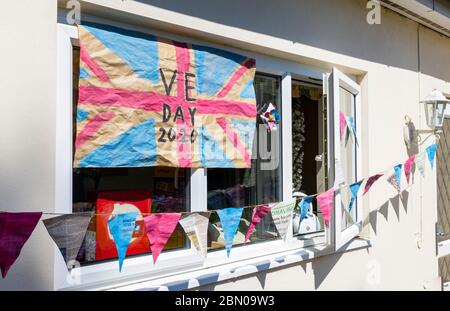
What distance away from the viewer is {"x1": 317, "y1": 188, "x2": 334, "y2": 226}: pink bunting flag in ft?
8.79

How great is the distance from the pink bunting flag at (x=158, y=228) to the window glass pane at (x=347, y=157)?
5.41ft

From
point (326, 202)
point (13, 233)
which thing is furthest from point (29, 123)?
point (326, 202)

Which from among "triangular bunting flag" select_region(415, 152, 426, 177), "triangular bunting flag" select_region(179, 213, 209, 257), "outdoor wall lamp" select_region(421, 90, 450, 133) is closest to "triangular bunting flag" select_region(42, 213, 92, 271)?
"triangular bunting flag" select_region(179, 213, 209, 257)

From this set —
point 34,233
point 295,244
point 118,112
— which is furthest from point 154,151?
point 295,244

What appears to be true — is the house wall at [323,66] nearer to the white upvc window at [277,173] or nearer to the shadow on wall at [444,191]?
the white upvc window at [277,173]

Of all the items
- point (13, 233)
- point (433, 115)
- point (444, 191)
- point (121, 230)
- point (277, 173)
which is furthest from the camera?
point (444, 191)

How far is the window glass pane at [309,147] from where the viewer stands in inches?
129

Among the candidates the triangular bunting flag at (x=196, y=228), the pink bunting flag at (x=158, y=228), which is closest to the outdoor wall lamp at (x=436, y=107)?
the triangular bunting flag at (x=196, y=228)

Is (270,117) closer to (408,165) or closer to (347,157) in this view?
(347,157)

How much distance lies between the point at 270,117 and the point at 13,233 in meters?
1.80

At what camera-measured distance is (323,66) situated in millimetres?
3164

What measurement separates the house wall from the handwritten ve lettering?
0.29 m

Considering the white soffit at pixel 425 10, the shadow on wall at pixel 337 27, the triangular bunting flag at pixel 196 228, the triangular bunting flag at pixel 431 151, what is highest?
the white soffit at pixel 425 10
